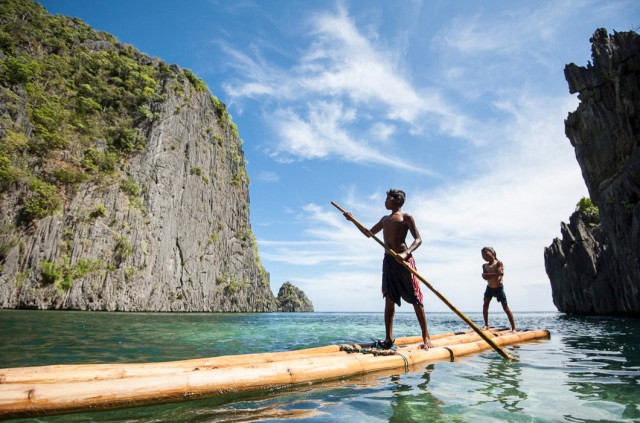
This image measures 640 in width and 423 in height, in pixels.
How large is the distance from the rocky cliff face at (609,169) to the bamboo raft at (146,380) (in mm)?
Answer: 31117

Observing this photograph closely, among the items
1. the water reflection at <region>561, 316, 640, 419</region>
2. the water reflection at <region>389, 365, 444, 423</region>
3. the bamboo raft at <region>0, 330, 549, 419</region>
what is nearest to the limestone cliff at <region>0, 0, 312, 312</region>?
the bamboo raft at <region>0, 330, 549, 419</region>

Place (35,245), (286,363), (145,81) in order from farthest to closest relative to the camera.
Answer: (145,81) → (35,245) → (286,363)

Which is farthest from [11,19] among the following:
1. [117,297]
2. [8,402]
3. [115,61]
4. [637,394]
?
[637,394]

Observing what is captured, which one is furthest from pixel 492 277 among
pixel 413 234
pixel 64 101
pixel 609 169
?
pixel 64 101

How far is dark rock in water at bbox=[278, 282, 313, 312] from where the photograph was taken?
117m

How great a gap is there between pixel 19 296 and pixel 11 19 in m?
39.4

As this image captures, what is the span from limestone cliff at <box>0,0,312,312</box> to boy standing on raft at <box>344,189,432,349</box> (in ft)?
121

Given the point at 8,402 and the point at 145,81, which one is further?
the point at 145,81

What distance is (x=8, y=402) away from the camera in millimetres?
2441

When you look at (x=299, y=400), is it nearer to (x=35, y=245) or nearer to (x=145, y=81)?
(x=35, y=245)

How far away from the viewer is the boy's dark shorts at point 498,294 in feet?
32.8

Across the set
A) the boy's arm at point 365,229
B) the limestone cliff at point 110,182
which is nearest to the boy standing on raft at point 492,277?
the boy's arm at point 365,229

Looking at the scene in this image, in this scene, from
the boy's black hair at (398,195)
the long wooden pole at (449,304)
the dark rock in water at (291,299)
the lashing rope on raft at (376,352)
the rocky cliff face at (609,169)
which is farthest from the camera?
the dark rock in water at (291,299)

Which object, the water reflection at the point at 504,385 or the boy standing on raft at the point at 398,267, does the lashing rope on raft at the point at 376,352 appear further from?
the water reflection at the point at 504,385
